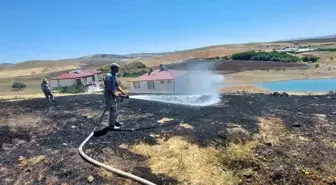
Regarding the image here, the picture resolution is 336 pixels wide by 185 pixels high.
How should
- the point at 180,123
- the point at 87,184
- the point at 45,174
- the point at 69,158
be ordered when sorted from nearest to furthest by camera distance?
1. the point at 87,184
2. the point at 45,174
3. the point at 69,158
4. the point at 180,123

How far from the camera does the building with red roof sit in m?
46.2

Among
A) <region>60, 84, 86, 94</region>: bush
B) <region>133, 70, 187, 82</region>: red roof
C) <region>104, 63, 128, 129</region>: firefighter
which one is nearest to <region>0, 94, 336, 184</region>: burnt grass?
<region>104, 63, 128, 129</region>: firefighter

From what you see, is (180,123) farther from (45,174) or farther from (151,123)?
(45,174)

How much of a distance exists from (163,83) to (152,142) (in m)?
37.8

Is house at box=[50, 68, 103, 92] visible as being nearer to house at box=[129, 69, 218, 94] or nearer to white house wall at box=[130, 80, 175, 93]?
house at box=[129, 69, 218, 94]

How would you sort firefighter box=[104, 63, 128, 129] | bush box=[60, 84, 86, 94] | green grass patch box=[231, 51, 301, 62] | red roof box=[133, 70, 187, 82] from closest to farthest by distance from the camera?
firefighter box=[104, 63, 128, 129] < red roof box=[133, 70, 187, 82] < bush box=[60, 84, 86, 94] < green grass patch box=[231, 51, 301, 62]

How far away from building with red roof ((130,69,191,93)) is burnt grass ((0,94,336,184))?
103 feet

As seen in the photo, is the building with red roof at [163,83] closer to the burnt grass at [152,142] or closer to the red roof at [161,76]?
the red roof at [161,76]

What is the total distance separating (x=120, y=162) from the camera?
774 centimetres

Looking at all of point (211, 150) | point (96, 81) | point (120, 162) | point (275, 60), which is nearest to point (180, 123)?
point (211, 150)

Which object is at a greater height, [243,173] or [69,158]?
[69,158]

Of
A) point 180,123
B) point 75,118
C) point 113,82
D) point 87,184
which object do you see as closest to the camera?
point 87,184

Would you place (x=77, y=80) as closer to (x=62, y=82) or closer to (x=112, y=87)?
(x=62, y=82)

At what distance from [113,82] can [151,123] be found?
2.47 m
